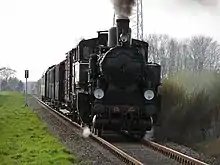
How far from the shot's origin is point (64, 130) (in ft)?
65.6

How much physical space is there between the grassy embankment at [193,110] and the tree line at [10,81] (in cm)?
11402

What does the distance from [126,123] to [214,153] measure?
3238 millimetres

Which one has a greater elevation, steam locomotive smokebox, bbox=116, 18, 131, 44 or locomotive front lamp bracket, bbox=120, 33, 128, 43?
steam locomotive smokebox, bbox=116, 18, 131, 44

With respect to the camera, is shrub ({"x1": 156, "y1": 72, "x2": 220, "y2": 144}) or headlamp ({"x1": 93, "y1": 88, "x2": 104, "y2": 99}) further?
shrub ({"x1": 156, "y1": 72, "x2": 220, "y2": 144})

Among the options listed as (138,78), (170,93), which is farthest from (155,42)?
(138,78)

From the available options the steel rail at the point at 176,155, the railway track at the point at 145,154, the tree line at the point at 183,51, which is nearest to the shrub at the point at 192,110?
the railway track at the point at 145,154

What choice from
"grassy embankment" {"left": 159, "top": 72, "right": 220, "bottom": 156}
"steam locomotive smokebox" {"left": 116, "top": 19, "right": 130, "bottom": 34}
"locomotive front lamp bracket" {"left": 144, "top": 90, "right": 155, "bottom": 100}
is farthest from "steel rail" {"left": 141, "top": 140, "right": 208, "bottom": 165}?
"grassy embankment" {"left": 159, "top": 72, "right": 220, "bottom": 156}

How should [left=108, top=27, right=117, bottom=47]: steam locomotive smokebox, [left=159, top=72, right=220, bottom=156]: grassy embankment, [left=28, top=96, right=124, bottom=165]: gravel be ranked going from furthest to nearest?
[left=159, top=72, right=220, bottom=156]: grassy embankment < [left=108, top=27, right=117, bottom=47]: steam locomotive smokebox < [left=28, top=96, right=124, bottom=165]: gravel

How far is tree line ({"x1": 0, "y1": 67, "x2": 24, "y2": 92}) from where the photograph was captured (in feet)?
436

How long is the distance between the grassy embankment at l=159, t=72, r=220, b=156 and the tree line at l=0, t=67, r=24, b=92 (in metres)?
114

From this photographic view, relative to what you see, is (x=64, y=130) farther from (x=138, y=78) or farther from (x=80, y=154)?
(x=80, y=154)

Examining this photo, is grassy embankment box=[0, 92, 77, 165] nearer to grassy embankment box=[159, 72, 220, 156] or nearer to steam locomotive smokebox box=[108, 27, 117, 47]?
steam locomotive smokebox box=[108, 27, 117, 47]

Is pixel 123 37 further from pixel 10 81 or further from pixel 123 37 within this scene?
pixel 10 81

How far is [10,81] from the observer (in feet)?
468
